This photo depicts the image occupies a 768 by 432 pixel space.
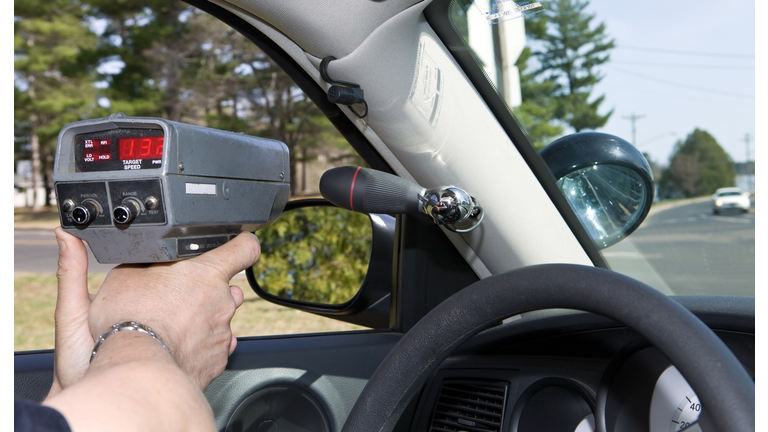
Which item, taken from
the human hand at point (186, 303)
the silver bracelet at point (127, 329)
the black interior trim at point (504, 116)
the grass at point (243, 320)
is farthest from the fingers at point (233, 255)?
the grass at point (243, 320)

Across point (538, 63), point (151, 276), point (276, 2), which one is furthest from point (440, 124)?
point (151, 276)

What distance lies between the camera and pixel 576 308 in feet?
3.15

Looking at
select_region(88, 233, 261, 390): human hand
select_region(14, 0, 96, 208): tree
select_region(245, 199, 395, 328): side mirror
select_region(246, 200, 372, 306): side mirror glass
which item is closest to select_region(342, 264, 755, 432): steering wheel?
select_region(88, 233, 261, 390): human hand

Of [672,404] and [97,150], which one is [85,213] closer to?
[97,150]

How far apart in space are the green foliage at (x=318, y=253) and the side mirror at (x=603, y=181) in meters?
1.72

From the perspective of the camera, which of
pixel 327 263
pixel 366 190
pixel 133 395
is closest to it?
pixel 133 395

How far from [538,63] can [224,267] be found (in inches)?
40.6

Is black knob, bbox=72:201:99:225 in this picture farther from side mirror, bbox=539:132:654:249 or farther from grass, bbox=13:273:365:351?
grass, bbox=13:273:365:351

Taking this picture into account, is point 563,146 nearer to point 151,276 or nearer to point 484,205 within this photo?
point 484,205

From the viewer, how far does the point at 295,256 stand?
386cm

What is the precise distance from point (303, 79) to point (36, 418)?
4.33ft

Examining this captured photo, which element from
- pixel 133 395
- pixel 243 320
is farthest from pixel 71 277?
pixel 243 320

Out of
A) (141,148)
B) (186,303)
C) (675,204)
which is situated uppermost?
(141,148)

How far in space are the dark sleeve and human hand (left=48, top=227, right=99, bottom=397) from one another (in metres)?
0.53
